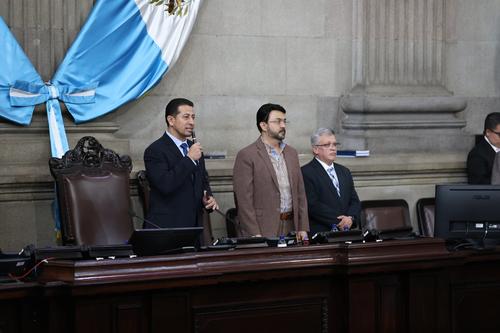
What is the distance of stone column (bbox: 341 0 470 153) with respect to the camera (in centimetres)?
887

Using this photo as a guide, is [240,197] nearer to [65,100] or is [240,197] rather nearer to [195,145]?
[195,145]

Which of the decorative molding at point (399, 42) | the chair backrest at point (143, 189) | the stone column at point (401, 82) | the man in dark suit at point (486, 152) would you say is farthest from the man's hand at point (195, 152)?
the man in dark suit at point (486, 152)

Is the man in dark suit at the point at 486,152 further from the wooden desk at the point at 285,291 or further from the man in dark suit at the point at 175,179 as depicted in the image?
the man in dark suit at the point at 175,179

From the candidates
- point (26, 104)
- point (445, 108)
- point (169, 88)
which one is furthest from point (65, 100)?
point (445, 108)

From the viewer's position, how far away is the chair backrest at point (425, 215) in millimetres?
8672

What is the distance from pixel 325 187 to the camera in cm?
738

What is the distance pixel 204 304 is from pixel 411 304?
1.18 meters

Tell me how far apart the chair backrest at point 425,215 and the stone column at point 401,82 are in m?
0.53

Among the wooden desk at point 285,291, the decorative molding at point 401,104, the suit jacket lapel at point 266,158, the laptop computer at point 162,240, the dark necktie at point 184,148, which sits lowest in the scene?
the wooden desk at point 285,291

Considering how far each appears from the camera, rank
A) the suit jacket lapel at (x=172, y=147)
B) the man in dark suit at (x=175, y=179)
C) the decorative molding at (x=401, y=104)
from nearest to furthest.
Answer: the man in dark suit at (x=175, y=179) → the suit jacket lapel at (x=172, y=147) → the decorative molding at (x=401, y=104)

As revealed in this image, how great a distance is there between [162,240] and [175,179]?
1.45 metres

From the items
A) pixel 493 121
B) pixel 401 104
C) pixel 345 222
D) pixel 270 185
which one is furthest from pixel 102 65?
pixel 493 121

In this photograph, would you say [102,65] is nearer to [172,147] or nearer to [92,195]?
[92,195]

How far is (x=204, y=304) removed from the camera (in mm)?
5219
